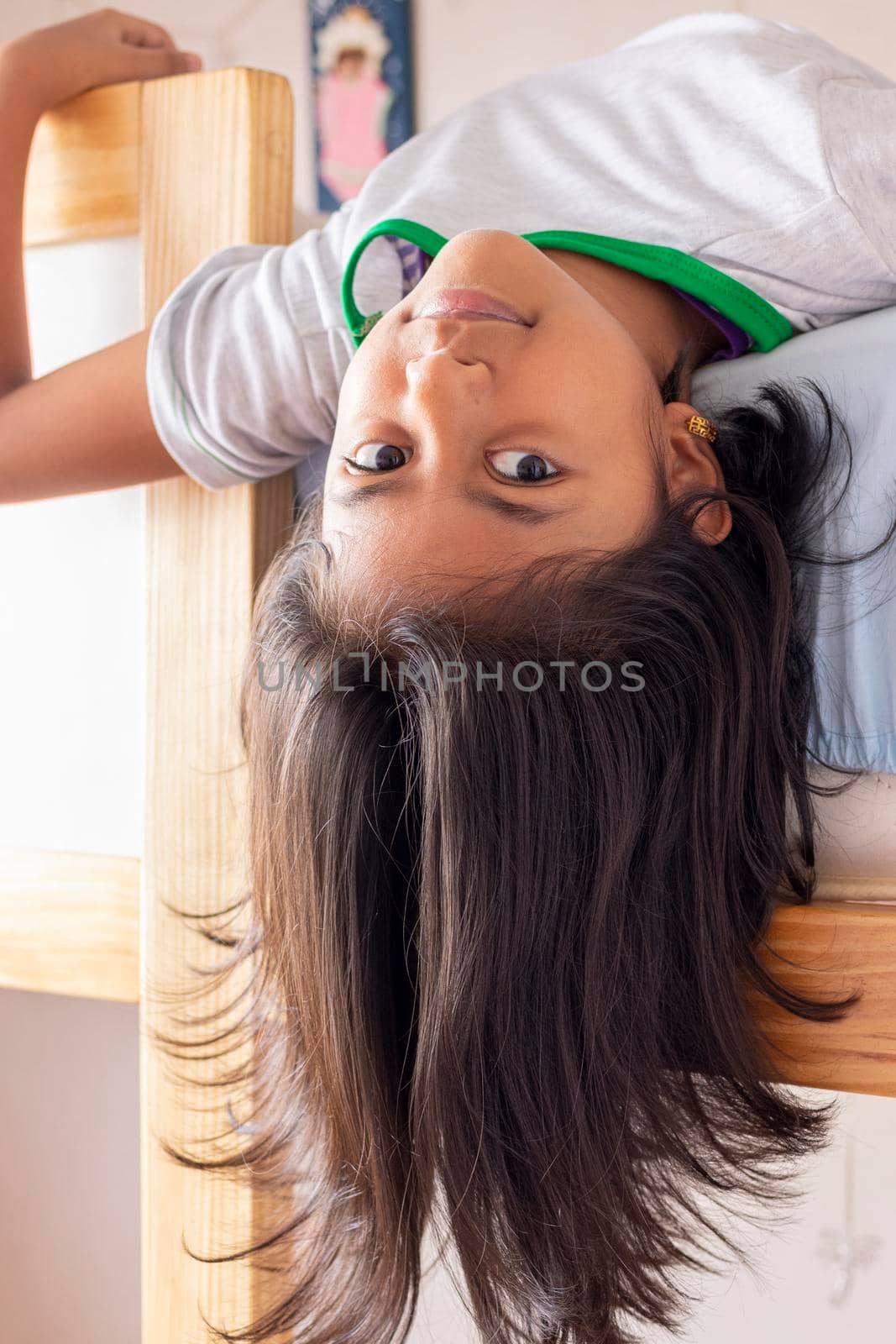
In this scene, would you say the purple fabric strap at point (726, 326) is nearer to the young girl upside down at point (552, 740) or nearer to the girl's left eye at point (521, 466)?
the young girl upside down at point (552, 740)

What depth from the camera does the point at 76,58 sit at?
2.57 ft

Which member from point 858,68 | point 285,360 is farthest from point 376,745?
point 858,68

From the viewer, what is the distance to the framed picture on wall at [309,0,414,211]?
62.1 inches

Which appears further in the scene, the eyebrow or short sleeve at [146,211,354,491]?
short sleeve at [146,211,354,491]

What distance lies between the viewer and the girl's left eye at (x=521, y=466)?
1.84 ft

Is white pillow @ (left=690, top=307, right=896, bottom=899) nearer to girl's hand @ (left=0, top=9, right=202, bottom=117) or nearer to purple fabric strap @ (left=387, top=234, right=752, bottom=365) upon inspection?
purple fabric strap @ (left=387, top=234, right=752, bottom=365)

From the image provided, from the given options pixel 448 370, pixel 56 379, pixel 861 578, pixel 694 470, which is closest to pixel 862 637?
pixel 861 578

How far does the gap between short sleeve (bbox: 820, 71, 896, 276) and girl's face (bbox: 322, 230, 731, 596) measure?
0.49 feet

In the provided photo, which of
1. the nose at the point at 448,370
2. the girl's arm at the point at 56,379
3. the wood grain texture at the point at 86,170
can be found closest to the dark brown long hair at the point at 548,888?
the nose at the point at 448,370

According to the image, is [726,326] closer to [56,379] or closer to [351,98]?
[56,379]

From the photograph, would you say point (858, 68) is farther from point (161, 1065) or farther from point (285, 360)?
point (161, 1065)

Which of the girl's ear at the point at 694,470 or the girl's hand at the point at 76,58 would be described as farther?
the girl's hand at the point at 76,58

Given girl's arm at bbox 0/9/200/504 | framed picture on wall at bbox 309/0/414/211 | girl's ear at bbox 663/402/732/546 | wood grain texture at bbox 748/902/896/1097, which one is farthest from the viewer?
framed picture on wall at bbox 309/0/414/211

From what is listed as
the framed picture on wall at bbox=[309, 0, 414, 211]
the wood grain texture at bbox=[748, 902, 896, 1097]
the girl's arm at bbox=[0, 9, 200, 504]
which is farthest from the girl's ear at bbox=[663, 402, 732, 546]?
the framed picture on wall at bbox=[309, 0, 414, 211]
